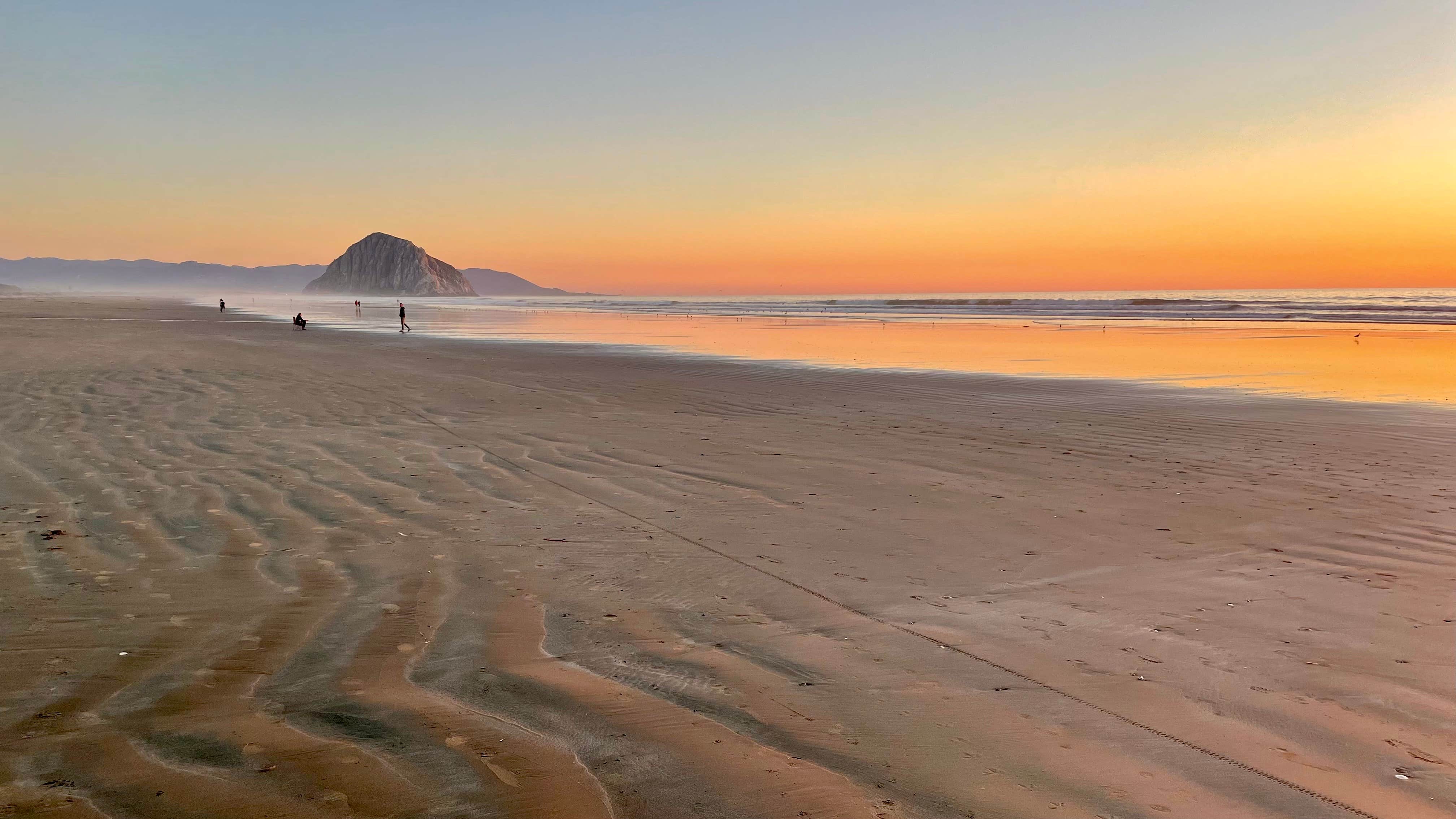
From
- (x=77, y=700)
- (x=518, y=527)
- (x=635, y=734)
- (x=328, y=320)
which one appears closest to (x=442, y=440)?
(x=518, y=527)

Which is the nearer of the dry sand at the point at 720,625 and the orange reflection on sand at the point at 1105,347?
the dry sand at the point at 720,625

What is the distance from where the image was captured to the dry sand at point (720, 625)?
272cm

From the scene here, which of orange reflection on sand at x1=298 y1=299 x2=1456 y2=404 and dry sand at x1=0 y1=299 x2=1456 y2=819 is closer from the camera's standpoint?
dry sand at x1=0 y1=299 x2=1456 y2=819

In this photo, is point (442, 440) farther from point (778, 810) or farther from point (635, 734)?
point (778, 810)

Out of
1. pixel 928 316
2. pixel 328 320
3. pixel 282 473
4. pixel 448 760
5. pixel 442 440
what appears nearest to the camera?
pixel 448 760

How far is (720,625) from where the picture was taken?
4184 mm

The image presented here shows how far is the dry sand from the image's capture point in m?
2.72

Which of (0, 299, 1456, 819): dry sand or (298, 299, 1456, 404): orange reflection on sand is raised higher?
(298, 299, 1456, 404): orange reflection on sand

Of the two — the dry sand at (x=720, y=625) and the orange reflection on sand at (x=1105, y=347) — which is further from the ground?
the orange reflection on sand at (x=1105, y=347)

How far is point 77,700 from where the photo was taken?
10.3 feet

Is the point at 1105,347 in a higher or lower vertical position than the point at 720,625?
higher

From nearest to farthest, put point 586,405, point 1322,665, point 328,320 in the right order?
point 1322,665 < point 586,405 < point 328,320

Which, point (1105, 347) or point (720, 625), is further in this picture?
point (1105, 347)

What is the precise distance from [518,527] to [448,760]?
3.18 metres
